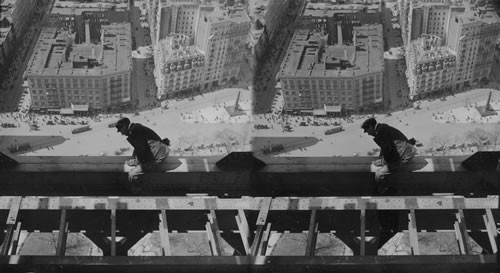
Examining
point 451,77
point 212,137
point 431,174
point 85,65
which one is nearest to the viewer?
point 431,174

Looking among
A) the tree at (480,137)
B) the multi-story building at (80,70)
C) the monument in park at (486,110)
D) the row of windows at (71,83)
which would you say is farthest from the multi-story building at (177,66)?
the monument in park at (486,110)

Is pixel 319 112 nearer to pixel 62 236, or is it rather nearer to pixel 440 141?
pixel 440 141

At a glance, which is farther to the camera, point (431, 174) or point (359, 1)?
point (359, 1)

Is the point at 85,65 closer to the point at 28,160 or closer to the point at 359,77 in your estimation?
the point at 28,160

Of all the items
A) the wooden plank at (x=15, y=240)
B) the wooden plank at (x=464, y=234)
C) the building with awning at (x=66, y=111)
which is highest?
the building with awning at (x=66, y=111)

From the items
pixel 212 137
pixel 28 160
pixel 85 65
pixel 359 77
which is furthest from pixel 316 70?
pixel 28 160

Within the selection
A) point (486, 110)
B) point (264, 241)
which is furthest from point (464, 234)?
point (486, 110)

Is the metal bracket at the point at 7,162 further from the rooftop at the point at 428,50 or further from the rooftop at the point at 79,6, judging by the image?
the rooftop at the point at 428,50

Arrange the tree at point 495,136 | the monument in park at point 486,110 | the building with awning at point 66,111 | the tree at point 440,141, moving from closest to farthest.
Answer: the building with awning at point 66,111
the tree at point 440,141
the tree at point 495,136
the monument in park at point 486,110
